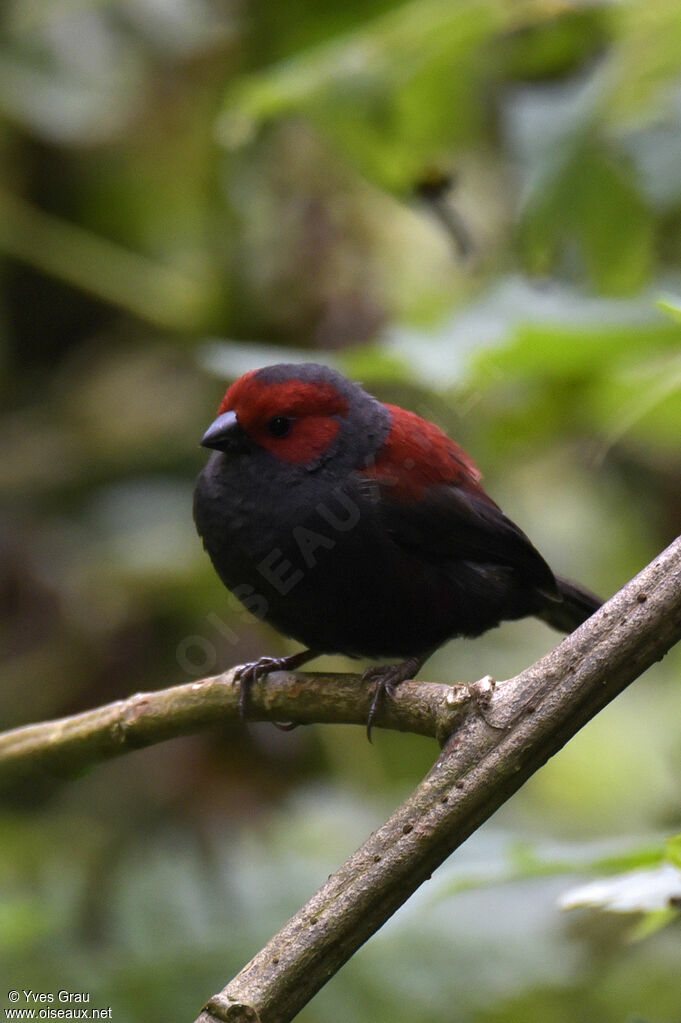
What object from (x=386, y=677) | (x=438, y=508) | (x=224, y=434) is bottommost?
(x=386, y=677)

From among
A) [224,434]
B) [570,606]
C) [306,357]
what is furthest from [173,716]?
[570,606]

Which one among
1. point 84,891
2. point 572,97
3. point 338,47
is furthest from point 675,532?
point 84,891

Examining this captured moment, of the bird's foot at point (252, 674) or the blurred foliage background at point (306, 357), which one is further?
the blurred foliage background at point (306, 357)

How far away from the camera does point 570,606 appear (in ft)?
11.7

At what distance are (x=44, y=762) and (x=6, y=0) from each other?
3.63 m

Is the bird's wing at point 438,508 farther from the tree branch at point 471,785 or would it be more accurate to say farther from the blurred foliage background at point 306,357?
the tree branch at point 471,785

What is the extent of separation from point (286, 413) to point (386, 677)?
87cm

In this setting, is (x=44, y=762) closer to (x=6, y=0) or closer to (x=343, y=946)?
(x=343, y=946)

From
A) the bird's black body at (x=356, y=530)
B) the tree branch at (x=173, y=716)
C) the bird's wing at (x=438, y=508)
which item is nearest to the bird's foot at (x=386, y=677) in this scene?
the tree branch at (x=173, y=716)

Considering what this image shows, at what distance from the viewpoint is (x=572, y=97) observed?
374 centimetres

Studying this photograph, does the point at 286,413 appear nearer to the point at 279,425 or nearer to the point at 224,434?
the point at 279,425

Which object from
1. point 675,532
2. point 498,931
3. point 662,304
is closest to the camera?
point 662,304

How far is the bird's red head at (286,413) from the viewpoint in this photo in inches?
126

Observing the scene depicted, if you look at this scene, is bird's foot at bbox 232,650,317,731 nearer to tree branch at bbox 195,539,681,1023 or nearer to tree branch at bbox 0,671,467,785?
tree branch at bbox 0,671,467,785
